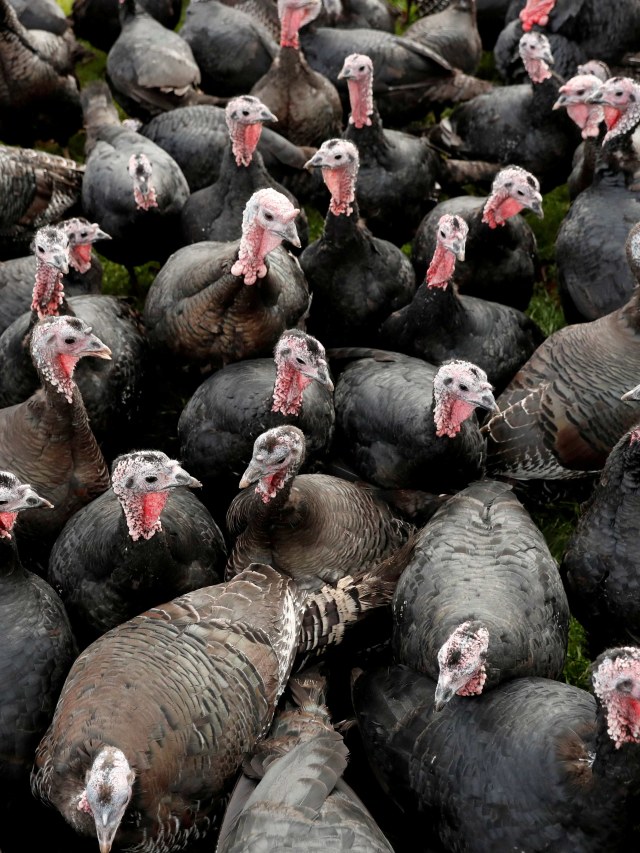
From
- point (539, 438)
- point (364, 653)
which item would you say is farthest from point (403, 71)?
point (364, 653)

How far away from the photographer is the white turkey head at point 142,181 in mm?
5941

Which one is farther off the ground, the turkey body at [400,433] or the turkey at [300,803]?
the turkey body at [400,433]

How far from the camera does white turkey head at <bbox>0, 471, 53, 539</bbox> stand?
409cm

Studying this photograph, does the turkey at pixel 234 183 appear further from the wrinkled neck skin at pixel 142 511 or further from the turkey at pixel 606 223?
the wrinkled neck skin at pixel 142 511

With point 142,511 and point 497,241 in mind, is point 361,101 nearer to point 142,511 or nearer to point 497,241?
point 497,241

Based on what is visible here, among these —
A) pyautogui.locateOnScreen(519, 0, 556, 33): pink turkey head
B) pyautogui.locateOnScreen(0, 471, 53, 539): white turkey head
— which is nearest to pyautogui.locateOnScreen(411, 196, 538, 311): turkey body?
pyautogui.locateOnScreen(519, 0, 556, 33): pink turkey head

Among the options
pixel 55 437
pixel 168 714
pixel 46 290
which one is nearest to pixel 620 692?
pixel 168 714

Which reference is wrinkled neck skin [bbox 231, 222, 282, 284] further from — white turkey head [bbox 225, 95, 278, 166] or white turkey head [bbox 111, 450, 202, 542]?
white turkey head [bbox 111, 450, 202, 542]

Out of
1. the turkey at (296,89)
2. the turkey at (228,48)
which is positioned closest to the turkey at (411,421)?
the turkey at (296,89)

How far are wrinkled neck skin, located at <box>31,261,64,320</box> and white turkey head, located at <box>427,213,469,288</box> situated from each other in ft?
6.19

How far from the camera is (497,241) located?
595 cm

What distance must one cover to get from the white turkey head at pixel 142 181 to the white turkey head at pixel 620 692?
383cm

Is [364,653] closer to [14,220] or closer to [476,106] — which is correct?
[14,220]

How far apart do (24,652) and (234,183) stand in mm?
3092
